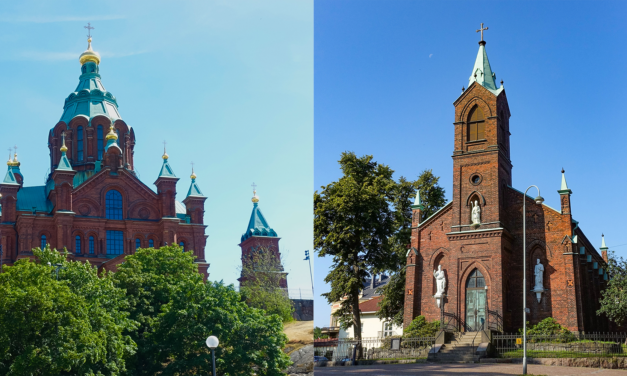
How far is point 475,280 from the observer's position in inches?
1174

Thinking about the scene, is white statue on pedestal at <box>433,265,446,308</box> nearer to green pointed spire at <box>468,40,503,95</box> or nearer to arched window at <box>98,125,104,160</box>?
green pointed spire at <box>468,40,503,95</box>

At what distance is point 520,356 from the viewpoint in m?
23.5

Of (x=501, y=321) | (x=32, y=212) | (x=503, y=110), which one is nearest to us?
(x=501, y=321)

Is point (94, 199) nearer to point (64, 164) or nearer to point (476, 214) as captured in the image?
point (64, 164)

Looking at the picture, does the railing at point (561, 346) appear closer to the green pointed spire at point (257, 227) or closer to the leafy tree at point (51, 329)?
the leafy tree at point (51, 329)

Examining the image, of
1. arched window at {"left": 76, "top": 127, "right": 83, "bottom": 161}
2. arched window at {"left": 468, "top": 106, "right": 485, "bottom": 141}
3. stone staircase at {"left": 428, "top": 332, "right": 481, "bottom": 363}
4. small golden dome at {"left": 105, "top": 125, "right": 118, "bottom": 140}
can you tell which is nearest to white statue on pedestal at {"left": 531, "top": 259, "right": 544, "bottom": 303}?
stone staircase at {"left": 428, "top": 332, "right": 481, "bottom": 363}

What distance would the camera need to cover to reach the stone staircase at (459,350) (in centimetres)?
2480

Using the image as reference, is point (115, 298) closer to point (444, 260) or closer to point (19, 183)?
point (444, 260)

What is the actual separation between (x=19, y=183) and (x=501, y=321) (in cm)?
2780

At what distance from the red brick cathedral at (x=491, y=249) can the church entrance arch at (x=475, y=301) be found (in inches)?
1.7

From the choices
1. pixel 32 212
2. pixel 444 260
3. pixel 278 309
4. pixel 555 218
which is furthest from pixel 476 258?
pixel 32 212

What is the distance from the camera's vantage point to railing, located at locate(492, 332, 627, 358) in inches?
881

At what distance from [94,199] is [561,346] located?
27171 millimetres

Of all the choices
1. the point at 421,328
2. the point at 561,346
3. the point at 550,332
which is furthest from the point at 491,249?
the point at 561,346
